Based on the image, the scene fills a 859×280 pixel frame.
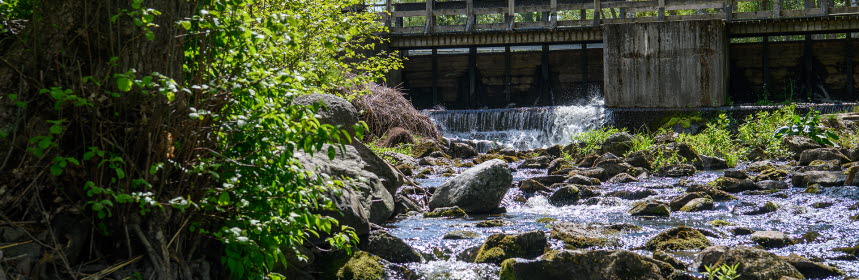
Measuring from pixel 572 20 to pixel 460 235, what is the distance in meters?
16.1

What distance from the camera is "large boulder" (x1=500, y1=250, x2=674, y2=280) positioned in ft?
17.9

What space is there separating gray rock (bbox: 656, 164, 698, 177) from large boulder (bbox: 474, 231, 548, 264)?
6216mm

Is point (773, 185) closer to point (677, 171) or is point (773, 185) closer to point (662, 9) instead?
point (677, 171)

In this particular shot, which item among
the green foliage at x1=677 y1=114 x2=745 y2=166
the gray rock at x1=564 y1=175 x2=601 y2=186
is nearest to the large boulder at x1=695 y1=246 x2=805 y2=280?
the gray rock at x1=564 y1=175 x2=601 y2=186

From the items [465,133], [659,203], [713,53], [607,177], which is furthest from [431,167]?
[713,53]

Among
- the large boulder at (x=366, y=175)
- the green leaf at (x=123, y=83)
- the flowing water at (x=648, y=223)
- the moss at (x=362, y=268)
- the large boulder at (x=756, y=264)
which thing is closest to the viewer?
the green leaf at (x=123, y=83)

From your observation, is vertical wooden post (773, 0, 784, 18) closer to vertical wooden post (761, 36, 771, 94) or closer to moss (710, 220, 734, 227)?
vertical wooden post (761, 36, 771, 94)

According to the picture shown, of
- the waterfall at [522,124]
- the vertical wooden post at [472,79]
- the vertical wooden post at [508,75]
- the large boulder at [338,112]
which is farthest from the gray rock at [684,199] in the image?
the vertical wooden post at [472,79]

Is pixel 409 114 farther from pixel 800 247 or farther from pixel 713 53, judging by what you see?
pixel 800 247

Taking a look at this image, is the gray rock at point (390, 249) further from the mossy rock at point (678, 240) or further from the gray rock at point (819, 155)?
the gray rock at point (819, 155)

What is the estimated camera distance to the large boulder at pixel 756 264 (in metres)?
5.26

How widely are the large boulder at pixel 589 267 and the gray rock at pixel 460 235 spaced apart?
1568 millimetres

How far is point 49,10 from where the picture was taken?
359 cm

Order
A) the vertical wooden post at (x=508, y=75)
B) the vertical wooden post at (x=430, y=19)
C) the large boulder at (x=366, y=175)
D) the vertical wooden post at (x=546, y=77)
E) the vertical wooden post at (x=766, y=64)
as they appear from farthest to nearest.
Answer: the vertical wooden post at (x=508, y=75)
the vertical wooden post at (x=546, y=77)
the vertical wooden post at (x=430, y=19)
the vertical wooden post at (x=766, y=64)
the large boulder at (x=366, y=175)
